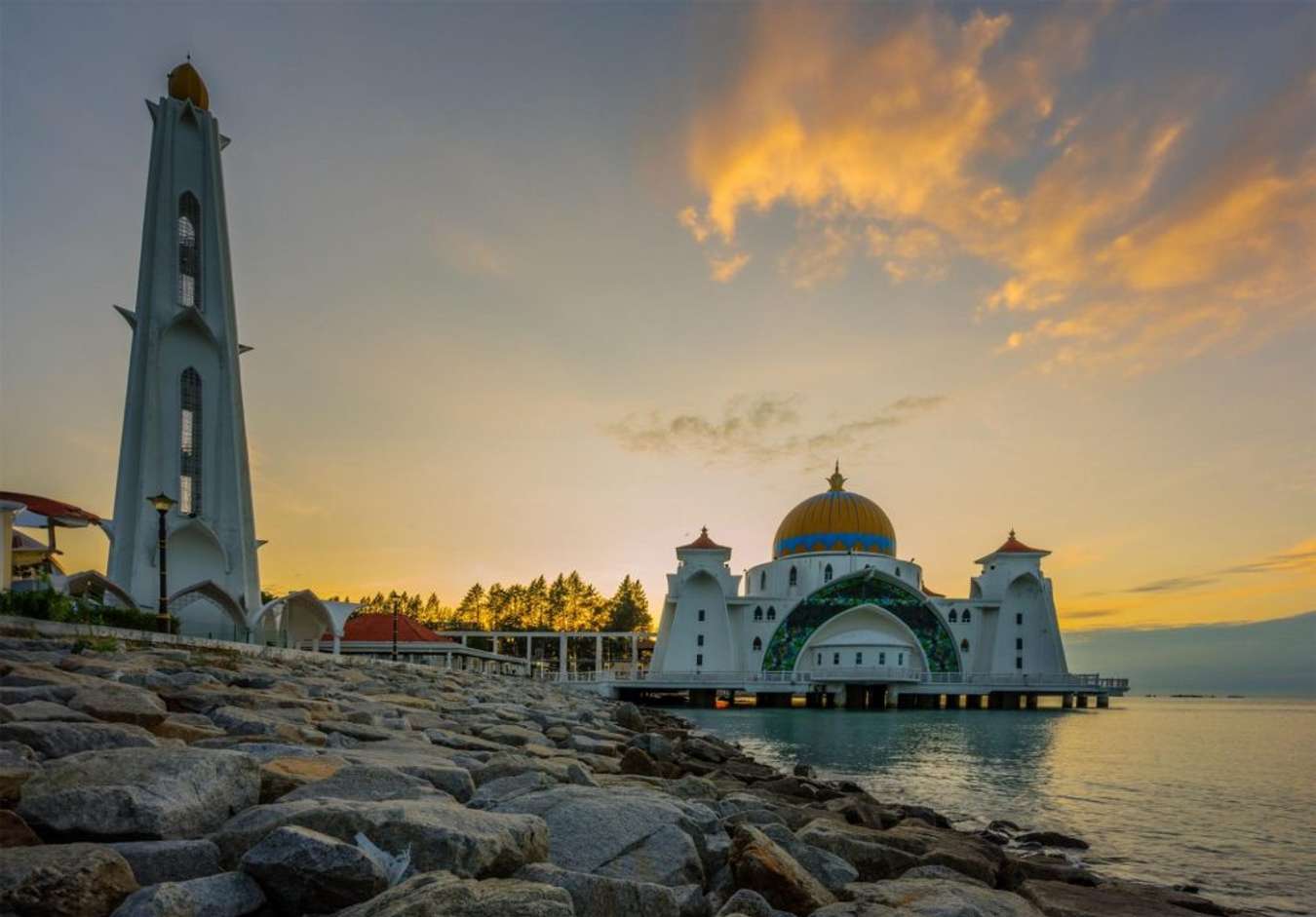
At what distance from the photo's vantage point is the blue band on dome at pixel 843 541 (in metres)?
79.8

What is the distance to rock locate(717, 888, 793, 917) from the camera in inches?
200

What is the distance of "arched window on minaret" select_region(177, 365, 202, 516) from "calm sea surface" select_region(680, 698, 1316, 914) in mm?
24163

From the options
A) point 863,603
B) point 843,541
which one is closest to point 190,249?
point 863,603

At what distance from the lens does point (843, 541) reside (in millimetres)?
79750

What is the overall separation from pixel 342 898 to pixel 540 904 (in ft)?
2.87

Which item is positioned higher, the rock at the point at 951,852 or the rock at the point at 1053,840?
the rock at the point at 951,852

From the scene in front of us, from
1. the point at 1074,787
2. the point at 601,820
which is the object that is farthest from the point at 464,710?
the point at 1074,787

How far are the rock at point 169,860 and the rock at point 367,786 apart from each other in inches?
39.9

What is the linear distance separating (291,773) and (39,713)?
206 cm

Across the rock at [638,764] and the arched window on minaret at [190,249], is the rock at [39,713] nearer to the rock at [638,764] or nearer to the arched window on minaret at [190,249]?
the rock at [638,764]

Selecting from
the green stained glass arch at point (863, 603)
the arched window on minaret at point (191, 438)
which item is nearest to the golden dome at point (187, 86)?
the arched window on minaret at point (191, 438)

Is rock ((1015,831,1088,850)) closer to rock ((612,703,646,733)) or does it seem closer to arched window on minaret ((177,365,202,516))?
rock ((612,703,646,733))

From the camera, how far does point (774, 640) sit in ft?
245

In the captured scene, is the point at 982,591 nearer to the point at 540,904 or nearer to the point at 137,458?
the point at 137,458
